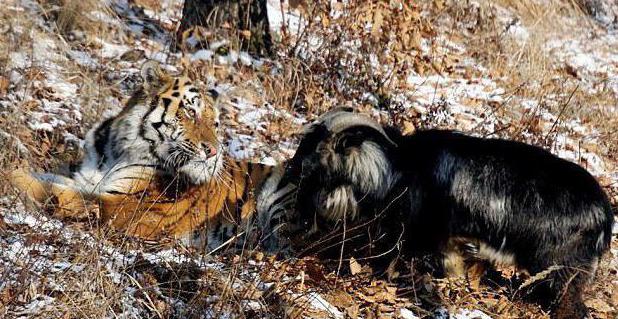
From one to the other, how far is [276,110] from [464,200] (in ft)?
9.59

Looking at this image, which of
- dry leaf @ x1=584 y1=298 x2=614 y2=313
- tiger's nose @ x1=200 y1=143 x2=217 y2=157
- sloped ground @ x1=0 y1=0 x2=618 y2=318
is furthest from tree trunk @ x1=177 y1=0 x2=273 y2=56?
dry leaf @ x1=584 y1=298 x2=614 y2=313

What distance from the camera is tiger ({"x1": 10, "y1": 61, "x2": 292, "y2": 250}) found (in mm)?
4566

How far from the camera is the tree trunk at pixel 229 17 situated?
6906 mm

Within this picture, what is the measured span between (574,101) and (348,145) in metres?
5.23

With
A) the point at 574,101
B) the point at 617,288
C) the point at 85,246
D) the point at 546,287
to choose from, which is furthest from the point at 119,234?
the point at 574,101

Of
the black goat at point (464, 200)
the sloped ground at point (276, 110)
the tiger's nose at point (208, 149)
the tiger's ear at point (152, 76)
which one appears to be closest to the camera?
the sloped ground at point (276, 110)

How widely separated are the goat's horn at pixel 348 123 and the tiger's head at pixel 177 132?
33.2 inches

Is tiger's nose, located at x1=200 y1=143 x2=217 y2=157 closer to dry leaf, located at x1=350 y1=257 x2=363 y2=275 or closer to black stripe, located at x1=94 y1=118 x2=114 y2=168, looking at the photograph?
black stripe, located at x1=94 y1=118 x2=114 y2=168

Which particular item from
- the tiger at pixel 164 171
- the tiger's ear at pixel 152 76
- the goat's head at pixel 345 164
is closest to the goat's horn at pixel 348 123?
the goat's head at pixel 345 164

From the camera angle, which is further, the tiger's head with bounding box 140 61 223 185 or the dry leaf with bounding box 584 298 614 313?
the tiger's head with bounding box 140 61 223 185

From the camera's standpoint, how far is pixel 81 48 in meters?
6.54

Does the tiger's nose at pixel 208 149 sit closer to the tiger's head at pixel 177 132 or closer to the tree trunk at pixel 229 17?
the tiger's head at pixel 177 132

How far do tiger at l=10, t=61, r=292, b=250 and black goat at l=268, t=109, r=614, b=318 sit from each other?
28.3 inches

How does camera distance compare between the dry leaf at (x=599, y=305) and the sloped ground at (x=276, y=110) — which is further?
the dry leaf at (x=599, y=305)
